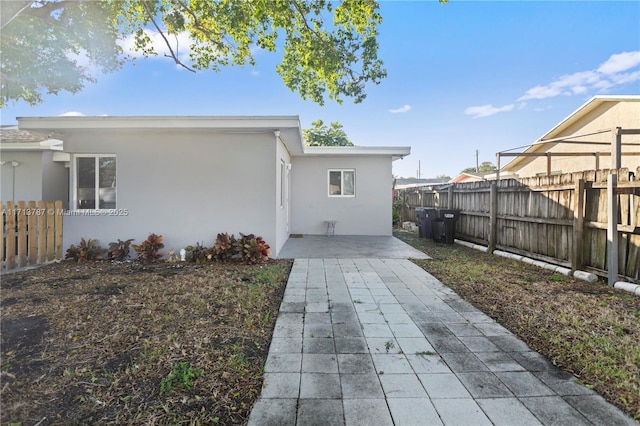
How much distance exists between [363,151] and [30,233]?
8.64 meters

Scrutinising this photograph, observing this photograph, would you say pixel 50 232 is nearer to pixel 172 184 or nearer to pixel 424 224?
pixel 172 184

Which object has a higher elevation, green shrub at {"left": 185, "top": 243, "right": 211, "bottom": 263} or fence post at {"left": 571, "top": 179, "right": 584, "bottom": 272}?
fence post at {"left": 571, "top": 179, "right": 584, "bottom": 272}

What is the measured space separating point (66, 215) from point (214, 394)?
22.9 feet

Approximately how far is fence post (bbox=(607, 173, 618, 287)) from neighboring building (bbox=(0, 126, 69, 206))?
11790mm

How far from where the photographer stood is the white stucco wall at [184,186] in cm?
697

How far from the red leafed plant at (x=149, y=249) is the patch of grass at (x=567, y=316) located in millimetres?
5582

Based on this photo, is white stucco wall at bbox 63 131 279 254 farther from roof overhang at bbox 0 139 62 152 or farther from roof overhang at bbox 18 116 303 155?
roof overhang at bbox 0 139 62 152

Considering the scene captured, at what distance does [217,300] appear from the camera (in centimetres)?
417

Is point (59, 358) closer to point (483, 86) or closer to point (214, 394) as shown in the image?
point (214, 394)

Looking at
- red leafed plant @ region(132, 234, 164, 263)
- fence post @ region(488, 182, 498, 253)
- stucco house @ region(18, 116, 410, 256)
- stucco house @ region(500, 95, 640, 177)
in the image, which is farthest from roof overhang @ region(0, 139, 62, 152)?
stucco house @ region(500, 95, 640, 177)

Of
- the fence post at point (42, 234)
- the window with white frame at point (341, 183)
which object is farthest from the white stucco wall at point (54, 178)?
the window with white frame at point (341, 183)

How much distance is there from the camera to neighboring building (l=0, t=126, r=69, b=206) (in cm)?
861

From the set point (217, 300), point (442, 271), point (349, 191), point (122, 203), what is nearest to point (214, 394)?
point (217, 300)

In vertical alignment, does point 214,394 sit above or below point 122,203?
below
